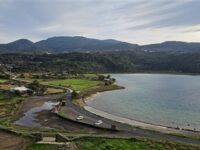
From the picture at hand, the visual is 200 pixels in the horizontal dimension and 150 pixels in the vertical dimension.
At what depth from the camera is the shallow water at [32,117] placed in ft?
184

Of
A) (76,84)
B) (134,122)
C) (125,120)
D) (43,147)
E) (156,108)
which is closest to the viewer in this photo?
(43,147)

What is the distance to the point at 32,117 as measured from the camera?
206 ft

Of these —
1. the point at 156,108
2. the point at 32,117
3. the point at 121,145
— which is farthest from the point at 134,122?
the point at 121,145

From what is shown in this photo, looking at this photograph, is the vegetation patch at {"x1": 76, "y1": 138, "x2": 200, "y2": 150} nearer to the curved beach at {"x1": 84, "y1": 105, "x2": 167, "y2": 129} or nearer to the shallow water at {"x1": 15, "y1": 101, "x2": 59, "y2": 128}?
the curved beach at {"x1": 84, "y1": 105, "x2": 167, "y2": 129}

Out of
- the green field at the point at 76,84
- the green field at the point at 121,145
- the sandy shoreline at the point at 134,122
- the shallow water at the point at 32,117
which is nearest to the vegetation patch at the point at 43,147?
the green field at the point at 121,145

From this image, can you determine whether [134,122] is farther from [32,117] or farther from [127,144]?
[127,144]

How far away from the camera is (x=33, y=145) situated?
126ft

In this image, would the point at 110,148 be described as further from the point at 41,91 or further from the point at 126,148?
the point at 41,91

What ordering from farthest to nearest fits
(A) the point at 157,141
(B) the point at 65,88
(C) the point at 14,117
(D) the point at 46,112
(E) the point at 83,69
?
(E) the point at 83,69, (B) the point at 65,88, (D) the point at 46,112, (C) the point at 14,117, (A) the point at 157,141

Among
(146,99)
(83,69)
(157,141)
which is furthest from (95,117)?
(83,69)

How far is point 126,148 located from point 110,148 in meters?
1.75

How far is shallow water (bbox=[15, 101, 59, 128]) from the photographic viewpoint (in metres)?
56.2

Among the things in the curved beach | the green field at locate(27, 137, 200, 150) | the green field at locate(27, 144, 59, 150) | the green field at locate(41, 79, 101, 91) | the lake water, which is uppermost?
the green field at locate(41, 79, 101, 91)

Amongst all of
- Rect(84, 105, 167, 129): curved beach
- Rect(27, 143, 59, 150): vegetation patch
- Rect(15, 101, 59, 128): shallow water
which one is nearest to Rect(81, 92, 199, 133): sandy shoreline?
Rect(84, 105, 167, 129): curved beach
